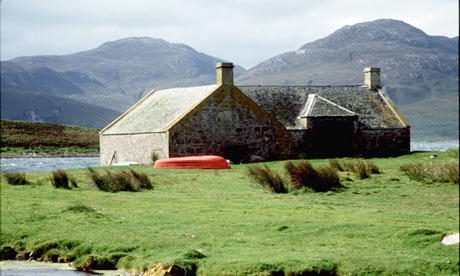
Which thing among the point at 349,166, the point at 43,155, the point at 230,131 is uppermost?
the point at 230,131

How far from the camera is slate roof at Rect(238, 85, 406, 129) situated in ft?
137

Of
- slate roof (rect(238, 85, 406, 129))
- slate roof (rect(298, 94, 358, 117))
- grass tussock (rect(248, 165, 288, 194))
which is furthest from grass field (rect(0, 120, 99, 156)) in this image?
grass tussock (rect(248, 165, 288, 194))

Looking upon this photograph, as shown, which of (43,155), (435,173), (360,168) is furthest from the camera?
(43,155)

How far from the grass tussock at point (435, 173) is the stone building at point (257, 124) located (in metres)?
15.0

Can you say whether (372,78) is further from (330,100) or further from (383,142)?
(383,142)

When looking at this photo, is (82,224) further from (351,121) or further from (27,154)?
(27,154)

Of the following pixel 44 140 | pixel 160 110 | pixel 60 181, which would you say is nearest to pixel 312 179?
pixel 60 181

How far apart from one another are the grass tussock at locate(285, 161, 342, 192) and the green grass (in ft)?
1.73

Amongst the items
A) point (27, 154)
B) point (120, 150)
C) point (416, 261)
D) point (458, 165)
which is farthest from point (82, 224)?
point (27, 154)

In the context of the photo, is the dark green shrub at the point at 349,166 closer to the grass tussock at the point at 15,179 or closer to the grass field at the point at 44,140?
the grass tussock at the point at 15,179

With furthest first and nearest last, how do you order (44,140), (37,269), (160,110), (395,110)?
(44,140)
(395,110)
(160,110)
(37,269)

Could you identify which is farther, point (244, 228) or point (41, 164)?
point (41, 164)

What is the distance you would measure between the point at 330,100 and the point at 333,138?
148 inches

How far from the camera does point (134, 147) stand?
38.8 metres
